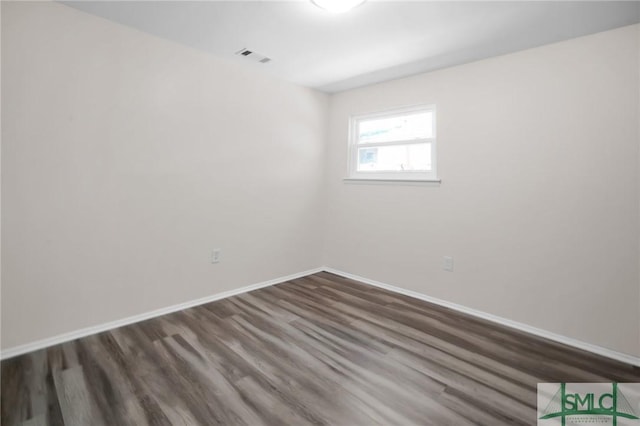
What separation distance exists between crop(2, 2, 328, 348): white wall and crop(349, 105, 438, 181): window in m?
1.04

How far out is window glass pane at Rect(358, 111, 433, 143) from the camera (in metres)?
3.10

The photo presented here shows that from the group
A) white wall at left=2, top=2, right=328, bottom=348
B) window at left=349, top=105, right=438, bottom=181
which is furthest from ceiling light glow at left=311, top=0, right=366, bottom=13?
window at left=349, top=105, right=438, bottom=181

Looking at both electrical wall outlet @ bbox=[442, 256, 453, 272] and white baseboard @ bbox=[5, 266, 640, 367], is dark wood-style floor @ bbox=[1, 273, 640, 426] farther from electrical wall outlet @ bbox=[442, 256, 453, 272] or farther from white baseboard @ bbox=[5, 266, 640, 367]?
electrical wall outlet @ bbox=[442, 256, 453, 272]

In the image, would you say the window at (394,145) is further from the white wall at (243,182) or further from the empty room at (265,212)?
the white wall at (243,182)

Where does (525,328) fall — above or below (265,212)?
below

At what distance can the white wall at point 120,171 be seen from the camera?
187 cm

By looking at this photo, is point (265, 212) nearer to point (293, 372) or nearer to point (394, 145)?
point (394, 145)

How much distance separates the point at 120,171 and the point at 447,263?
3048 millimetres

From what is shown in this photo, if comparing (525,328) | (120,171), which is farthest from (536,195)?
(120,171)

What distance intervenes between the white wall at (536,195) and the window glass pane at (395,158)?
221mm

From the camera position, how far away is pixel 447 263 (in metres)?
Answer: 2.86

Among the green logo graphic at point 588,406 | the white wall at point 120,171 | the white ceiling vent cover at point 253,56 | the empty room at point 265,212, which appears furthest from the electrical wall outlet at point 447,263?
the white ceiling vent cover at point 253,56

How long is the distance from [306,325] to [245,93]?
2395mm

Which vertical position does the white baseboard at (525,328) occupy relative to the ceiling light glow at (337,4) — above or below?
below
